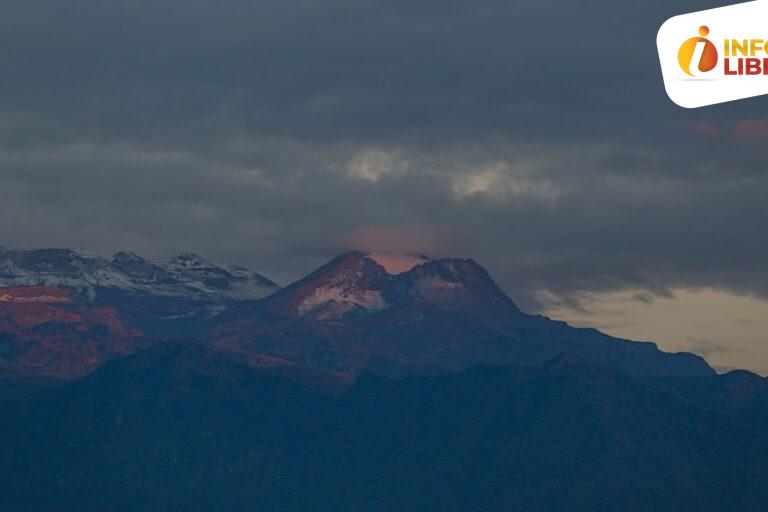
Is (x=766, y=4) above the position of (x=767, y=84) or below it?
above

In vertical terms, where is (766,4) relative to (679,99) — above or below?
above

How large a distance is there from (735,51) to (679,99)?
411 cm

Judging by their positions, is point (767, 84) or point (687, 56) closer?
point (767, 84)

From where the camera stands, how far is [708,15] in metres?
71.4

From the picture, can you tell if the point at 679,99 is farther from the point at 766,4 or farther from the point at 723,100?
the point at 766,4

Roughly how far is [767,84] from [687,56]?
19.4ft

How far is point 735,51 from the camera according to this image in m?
71.9

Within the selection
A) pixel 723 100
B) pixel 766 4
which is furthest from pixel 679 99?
pixel 766 4

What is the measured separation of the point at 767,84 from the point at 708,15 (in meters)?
4.54

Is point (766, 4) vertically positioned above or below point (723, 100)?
above

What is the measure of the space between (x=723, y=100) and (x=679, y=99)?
1.93 m

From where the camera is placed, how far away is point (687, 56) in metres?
74.2

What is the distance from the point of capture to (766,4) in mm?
72500

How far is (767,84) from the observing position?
227 ft
